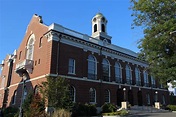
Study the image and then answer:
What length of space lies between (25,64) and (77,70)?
7.85 meters

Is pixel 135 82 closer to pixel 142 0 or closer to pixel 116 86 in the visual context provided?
pixel 116 86

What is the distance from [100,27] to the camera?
123ft

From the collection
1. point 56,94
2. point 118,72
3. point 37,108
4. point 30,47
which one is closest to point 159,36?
point 56,94

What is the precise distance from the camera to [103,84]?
28.7m

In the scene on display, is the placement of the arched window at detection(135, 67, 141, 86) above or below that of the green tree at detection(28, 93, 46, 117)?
above

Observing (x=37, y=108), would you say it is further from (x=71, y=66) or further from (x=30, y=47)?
(x=30, y=47)

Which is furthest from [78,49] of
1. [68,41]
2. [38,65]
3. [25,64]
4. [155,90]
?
[155,90]

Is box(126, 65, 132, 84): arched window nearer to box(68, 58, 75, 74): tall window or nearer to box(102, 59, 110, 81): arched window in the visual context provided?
box(102, 59, 110, 81): arched window

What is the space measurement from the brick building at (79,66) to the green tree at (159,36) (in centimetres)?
623

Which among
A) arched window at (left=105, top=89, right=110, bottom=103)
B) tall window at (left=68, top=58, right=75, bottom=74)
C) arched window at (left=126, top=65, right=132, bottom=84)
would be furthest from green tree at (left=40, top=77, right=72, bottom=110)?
arched window at (left=126, top=65, right=132, bottom=84)

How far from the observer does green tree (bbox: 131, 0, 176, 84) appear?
1523 cm

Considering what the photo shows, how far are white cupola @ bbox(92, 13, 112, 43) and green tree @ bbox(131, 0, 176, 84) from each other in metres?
19.6

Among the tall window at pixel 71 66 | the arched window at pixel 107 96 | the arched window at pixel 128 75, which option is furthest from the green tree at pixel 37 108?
the arched window at pixel 128 75

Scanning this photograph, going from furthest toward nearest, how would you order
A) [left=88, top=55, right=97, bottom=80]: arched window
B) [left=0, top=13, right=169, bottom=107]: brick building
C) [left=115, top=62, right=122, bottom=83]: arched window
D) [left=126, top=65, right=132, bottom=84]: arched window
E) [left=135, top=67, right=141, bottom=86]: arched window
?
[left=135, top=67, right=141, bottom=86]: arched window
[left=126, top=65, right=132, bottom=84]: arched window
[left=115, top=62, right=122, bottom=83]: arched window
[left=88, top=55, right=97, bottom=80]: arched window
[left=0, top=13, right=169, bottom=107]: brick building
